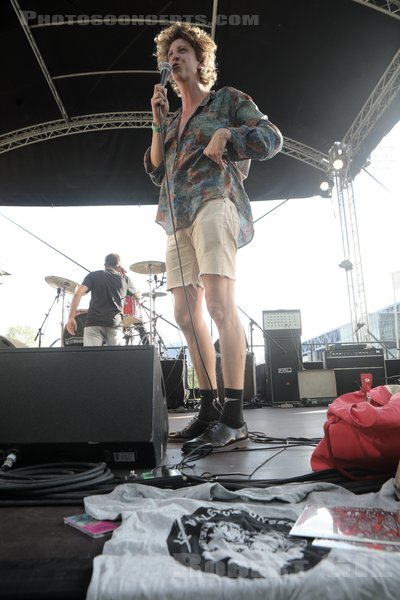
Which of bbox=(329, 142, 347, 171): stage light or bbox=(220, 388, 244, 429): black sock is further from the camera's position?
bbox=(329, 142, 347, 171): stage light

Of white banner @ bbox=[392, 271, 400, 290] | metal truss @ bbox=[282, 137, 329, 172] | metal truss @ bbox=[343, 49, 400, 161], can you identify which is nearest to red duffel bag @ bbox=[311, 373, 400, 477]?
metal truss @ bbox=[343, 49, 400, 161]

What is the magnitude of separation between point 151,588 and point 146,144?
544 cm

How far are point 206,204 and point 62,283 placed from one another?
13.7 feet

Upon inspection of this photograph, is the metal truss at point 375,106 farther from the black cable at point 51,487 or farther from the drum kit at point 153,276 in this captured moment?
the black cable at point 51,487

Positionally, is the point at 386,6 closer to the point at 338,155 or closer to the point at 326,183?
the point at 338,155

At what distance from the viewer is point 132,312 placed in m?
5.73

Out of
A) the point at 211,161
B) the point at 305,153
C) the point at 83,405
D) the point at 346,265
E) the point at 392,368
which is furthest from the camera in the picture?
the point at 346,265

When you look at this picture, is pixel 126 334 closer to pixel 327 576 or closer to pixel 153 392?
pixel 153 392

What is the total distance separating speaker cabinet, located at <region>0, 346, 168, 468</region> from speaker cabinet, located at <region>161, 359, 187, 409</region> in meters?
3.19

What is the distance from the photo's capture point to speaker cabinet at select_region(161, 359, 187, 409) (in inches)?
168

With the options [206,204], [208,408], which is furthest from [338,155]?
[208,408]

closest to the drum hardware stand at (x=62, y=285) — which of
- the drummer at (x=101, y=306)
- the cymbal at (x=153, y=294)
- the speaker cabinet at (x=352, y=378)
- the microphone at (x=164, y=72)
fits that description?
the cymbal at (x=153, y=294)

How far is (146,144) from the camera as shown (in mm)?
5344

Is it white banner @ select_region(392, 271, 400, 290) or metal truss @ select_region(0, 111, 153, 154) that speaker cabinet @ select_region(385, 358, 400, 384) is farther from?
metal truss @ select_region(0, 111, 153, 154)
